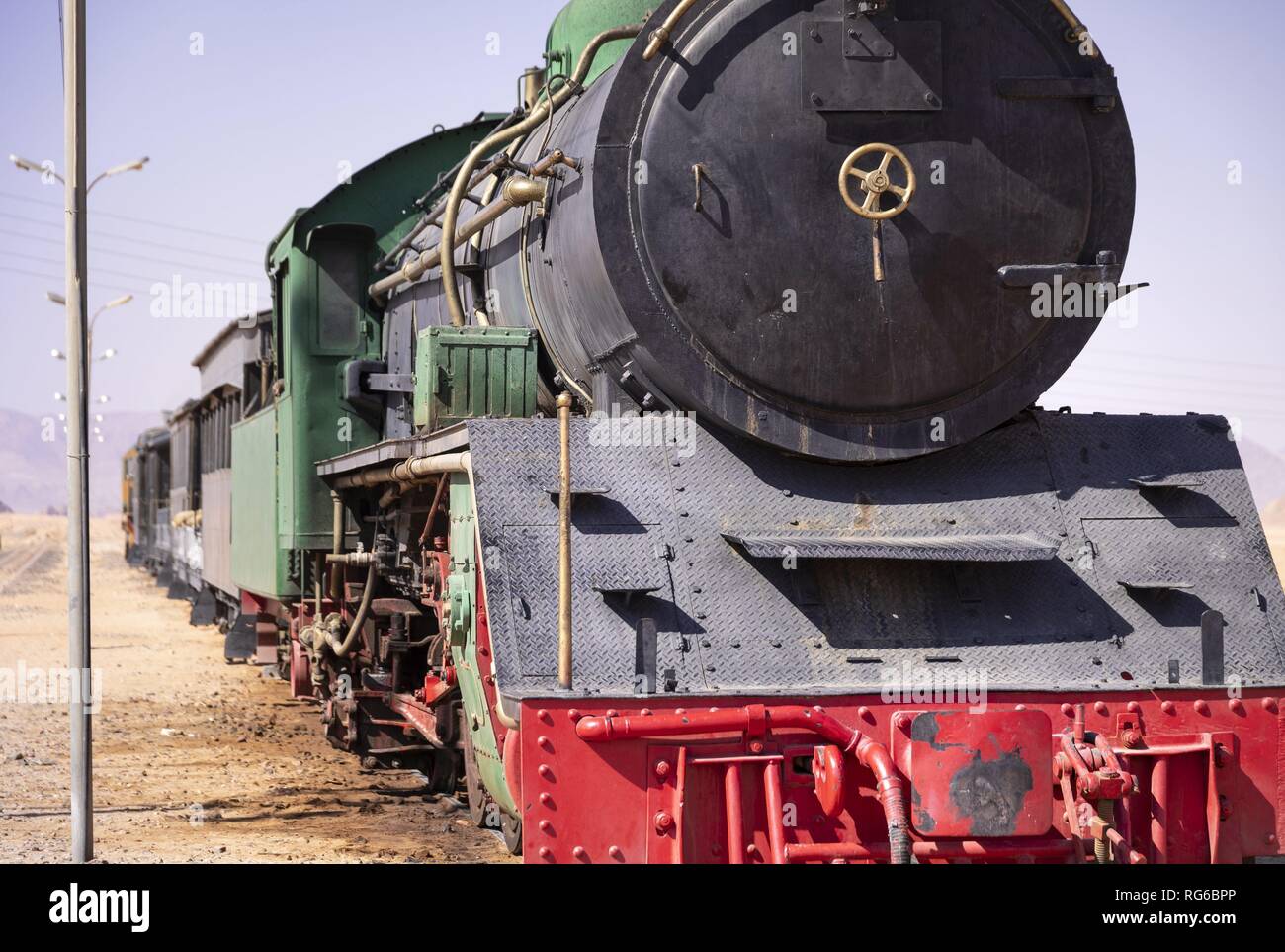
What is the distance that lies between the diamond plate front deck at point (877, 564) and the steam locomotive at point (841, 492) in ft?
0.04

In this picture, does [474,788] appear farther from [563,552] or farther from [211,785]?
[211,785]

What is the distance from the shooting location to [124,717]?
13.0 m

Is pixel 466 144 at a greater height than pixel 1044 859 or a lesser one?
greater

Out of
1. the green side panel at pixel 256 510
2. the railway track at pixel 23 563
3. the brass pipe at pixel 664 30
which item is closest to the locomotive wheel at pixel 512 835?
the brass pipe at pixel 664 30

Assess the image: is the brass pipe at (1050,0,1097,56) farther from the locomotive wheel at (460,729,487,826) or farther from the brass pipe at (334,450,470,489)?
the locomotive wheel at (460,729,487,826)

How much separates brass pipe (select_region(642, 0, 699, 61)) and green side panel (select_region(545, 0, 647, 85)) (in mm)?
1863

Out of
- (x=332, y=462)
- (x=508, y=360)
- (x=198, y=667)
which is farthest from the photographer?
(x=198, y=667)

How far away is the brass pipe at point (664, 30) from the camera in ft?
17.6

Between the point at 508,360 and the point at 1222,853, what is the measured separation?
317 centimetres

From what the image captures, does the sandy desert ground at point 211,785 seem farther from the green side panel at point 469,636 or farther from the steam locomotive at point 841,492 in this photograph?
the steam locomotive at point 841,492

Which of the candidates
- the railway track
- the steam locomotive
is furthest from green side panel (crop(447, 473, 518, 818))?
the railway track
